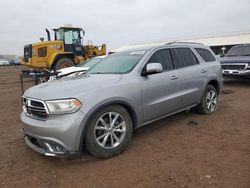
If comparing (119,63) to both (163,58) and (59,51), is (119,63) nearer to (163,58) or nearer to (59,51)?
(163,58)

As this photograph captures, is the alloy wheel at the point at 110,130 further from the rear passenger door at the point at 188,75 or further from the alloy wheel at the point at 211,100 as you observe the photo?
the alloy wheel at the point at 211,100

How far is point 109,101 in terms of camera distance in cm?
365

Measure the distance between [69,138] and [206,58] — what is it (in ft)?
13.7

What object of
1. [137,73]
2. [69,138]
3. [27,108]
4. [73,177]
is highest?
[137,73]

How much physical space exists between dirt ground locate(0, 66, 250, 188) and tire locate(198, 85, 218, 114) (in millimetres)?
706

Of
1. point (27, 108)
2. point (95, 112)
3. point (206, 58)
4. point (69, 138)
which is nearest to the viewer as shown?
point (69, 138)

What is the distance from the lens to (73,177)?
10.8 feet

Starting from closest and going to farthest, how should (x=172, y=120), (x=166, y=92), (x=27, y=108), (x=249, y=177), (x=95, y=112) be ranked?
(x=249, y=177) < (x=95, y=112) < (x=27, y=108) < (x=166, y=92) < (x=172, y=120)

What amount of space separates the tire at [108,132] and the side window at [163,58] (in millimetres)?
1348

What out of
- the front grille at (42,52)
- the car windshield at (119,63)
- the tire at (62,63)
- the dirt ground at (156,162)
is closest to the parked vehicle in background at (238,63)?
the dirt ground at (156,162)

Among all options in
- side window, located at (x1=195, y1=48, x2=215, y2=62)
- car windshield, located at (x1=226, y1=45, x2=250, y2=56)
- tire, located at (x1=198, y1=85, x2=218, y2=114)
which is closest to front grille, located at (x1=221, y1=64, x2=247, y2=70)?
car windshield, located at (x1=226, y1=45, x2=250, y2=56)

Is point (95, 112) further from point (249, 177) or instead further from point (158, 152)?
point (249, 177)

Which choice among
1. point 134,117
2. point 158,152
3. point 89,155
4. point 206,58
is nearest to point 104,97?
point 134,117

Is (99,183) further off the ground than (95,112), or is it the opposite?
(95,112)
